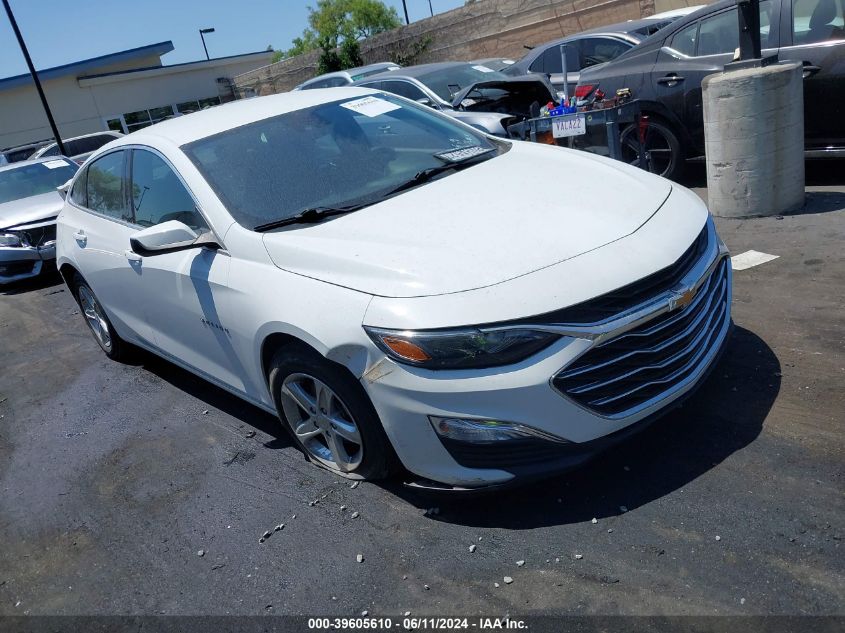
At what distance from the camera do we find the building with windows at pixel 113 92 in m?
33.3

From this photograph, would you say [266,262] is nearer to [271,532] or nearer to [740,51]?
[271,532]

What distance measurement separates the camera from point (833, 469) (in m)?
3.04

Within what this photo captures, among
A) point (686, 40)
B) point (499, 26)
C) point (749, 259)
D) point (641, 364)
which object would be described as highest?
point (499, 26)

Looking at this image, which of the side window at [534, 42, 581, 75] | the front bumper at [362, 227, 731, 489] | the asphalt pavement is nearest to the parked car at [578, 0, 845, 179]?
the asphalt pavement

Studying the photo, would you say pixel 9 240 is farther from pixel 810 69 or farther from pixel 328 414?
pixel 810 69

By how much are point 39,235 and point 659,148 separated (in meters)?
7.67

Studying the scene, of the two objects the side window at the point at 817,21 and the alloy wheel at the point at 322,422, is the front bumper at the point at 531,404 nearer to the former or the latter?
the alloy wheel at the point at 322,422

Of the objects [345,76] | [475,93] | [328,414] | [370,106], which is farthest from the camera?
[345,76]

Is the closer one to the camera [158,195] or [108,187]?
[158,195]

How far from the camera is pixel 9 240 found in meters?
9.80

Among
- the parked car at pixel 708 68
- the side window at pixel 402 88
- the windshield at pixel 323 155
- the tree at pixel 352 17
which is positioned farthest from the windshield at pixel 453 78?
the tree at pixel 352 17

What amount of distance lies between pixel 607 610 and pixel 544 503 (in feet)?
2.18

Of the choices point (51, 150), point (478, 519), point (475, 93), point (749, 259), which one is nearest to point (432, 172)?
point (478, 519)

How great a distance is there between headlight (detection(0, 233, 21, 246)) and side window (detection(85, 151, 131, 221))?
513cm
